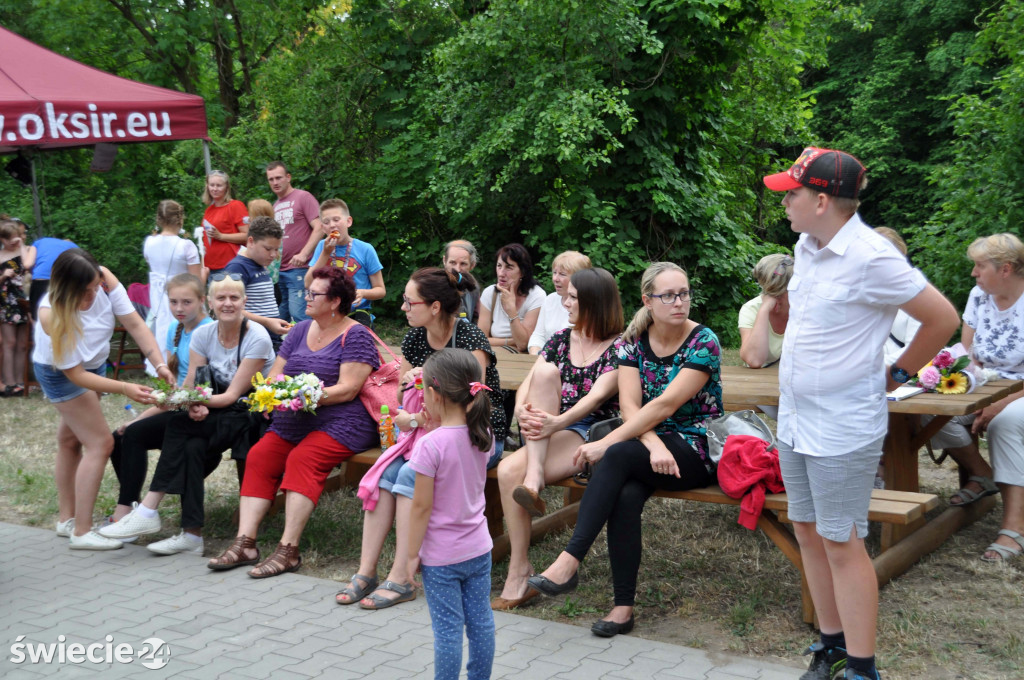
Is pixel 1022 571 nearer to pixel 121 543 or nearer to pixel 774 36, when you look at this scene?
pixel 121 543

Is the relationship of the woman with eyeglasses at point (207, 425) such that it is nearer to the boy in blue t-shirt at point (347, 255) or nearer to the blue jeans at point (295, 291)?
the boy in blue t-shirt at point (347, 255)

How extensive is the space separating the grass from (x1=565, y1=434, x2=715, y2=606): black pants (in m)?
0.28

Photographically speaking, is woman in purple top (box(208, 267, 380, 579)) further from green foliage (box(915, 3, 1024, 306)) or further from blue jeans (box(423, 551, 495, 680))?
green foliage (box(915, 3, 1024, 306))

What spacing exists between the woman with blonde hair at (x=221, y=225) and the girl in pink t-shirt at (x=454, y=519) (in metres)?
5.93

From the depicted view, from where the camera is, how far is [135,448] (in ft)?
18.0

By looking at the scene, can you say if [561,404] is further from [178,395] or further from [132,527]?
[132,527]

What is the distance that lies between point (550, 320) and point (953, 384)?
96.7 inches

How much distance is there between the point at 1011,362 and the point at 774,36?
9.24 metres

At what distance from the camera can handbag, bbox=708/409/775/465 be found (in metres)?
4.11

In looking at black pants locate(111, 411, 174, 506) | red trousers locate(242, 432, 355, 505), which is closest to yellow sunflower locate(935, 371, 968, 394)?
red trousers locate(242, 432, 355, 505)

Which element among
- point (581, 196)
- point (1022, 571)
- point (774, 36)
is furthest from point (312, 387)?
point (774, 36)

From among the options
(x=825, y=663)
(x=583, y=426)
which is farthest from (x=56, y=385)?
(x=825, y=663)

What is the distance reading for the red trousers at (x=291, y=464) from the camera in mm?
4941

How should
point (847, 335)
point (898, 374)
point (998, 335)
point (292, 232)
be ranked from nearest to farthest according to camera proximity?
point (847, 335), point (898, 374), point (998, 335), point (292, 232)
